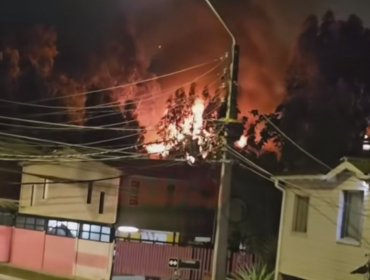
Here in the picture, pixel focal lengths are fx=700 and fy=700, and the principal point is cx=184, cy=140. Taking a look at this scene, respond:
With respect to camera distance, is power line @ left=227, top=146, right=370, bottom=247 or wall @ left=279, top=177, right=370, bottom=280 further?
power line @ left=227, top=146, right=370, bottom=247

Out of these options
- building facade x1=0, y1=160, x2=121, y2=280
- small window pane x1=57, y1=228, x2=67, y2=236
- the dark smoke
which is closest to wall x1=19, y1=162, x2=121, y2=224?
building facade x1=0, y1=160, x2=121, y2=280

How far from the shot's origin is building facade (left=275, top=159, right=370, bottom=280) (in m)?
5.21

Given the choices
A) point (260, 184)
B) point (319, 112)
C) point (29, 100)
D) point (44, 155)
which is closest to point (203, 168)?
point (260, 184)

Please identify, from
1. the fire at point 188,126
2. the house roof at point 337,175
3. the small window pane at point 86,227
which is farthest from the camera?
the small window pane at point 86,227

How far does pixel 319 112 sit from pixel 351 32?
0.77 metres

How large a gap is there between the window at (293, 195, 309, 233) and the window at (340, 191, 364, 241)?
404mm

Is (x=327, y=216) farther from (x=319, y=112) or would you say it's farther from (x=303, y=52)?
(x=303, y=52)

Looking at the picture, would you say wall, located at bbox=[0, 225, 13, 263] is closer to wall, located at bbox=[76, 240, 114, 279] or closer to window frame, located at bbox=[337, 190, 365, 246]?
wall, located at bbox=[76, 240, 114, 279]

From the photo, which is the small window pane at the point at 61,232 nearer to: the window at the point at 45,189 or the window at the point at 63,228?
the window at the point at 63,228

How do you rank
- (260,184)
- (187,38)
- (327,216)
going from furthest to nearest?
(187,38)
(260,184)
(327,216)

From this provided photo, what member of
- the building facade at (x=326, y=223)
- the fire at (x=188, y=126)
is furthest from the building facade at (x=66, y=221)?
the building facade at (x=326, y=223)

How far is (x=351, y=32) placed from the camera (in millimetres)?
6125

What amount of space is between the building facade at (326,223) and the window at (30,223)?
219cm

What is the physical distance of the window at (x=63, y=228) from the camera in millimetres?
6301
